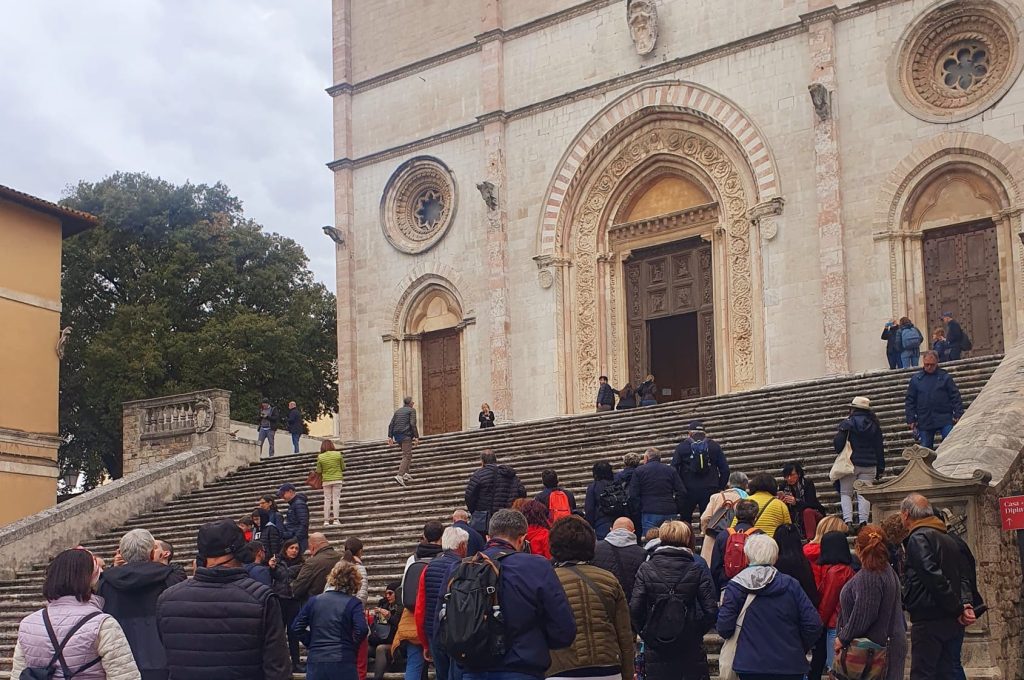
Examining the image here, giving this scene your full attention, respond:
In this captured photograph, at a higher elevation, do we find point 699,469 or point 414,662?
point 699,469

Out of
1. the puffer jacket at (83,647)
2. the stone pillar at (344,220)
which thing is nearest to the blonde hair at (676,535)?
the puffer jacket at (83,647)

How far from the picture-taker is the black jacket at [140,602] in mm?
7594

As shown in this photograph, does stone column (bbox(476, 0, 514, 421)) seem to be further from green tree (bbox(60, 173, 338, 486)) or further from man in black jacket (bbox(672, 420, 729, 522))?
man in black jacket (bbox(672, 420, 729, 522))

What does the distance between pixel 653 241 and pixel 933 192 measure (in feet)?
19.7

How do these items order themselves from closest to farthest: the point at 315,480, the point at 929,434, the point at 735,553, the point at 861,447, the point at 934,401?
1. the point at 735,553
2. the point at 861,447
3. the point at 934,401
4. the point at 929,434
5. the point at 315,480

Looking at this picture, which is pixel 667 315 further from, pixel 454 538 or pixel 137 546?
pixel 137 546

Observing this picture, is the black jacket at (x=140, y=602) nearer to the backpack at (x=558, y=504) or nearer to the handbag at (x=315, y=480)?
the backpack at (x=558, y=504)

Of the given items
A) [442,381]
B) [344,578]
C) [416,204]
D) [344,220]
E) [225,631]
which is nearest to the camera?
[225,631]

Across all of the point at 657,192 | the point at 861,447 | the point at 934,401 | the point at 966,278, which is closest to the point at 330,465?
the point at 861,447

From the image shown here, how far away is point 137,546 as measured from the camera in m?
7.64

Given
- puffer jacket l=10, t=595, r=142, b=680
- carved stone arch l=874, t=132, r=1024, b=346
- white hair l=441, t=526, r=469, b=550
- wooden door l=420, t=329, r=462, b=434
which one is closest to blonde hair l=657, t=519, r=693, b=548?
white hair l=441, t=526, r=469, b=550

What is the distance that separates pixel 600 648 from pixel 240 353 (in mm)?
29745

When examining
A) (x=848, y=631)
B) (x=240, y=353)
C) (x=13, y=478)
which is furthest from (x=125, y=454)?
(x=848, y=631)

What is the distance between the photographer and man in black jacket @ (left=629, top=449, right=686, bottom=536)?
12336mm
